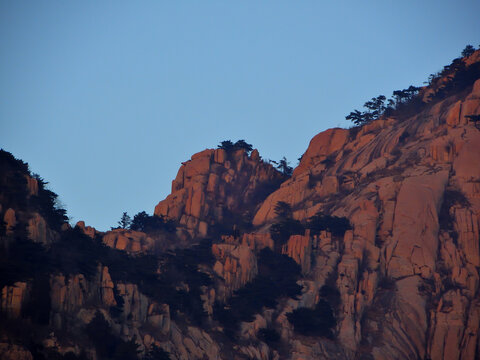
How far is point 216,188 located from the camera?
466 feet

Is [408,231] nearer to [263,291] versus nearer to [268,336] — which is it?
[263,291]

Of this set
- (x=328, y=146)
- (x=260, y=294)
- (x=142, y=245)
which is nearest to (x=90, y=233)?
(x=142, y=245)

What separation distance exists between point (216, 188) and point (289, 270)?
118ft

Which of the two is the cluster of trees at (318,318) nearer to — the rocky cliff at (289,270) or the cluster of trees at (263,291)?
the rocky cliff at (289,270)

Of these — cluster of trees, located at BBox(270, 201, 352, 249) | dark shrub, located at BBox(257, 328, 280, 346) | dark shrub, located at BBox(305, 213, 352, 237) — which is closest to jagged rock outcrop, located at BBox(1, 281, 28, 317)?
dark shrub, located at BBox(257, 328, 280, 346)

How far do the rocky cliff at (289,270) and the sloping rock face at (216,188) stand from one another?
0.64 metres

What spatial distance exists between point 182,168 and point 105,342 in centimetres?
6690

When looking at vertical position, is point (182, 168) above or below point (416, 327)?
above

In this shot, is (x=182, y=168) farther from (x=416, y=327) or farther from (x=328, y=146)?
(x=416, y=327)

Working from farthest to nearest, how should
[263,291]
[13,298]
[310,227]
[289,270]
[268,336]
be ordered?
[310,227] → [289,270] → [263,291] → [268,336] → [13,298]

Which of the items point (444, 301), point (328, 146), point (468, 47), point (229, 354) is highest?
point (468, 47)

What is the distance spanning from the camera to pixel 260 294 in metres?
104

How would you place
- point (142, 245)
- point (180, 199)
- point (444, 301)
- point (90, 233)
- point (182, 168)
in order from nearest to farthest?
point (444, 301)
point (90, 233)
point (142, 245)
point (180, 199)
point (182, 168)

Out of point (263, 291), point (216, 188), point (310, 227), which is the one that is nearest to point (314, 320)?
point (263, 291)
